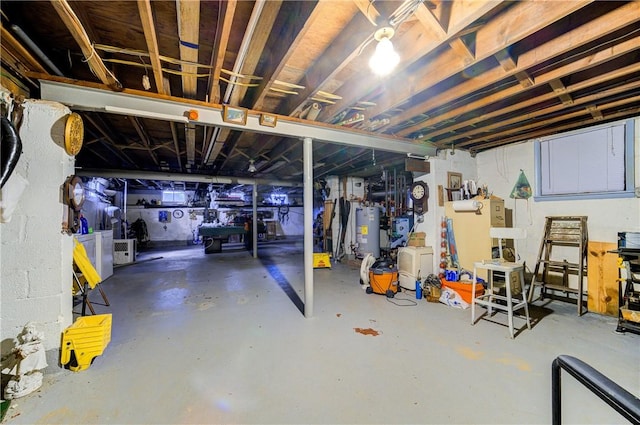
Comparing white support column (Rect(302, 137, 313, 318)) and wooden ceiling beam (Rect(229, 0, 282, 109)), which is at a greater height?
wooden ceiling beam (Rect(229, 0, 282, 109))

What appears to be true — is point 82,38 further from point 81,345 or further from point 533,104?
point 533,104

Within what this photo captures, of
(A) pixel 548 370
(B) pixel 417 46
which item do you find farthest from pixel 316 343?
(B) pixel 417 46

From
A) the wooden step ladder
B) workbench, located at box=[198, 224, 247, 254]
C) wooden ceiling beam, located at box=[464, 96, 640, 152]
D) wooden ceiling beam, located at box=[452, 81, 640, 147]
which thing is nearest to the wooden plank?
Result: the wooden step ladder

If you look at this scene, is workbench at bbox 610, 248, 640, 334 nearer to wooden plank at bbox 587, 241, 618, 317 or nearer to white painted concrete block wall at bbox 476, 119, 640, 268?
wooden plank at bbox 587, 241, 618, 317

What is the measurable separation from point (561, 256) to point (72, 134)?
20.0 ft

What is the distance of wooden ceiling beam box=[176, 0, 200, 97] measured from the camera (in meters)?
1.47

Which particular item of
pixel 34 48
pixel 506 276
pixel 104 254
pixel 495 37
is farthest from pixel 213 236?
pixel 495 37

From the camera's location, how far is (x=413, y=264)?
4.11 meters

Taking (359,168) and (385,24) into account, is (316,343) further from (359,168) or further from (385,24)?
(359,168)

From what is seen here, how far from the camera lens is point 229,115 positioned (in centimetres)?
266

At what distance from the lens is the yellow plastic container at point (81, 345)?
209cm

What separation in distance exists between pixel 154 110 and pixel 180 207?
10.6 meters

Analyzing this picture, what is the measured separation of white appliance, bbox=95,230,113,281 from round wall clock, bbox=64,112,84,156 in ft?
11.3

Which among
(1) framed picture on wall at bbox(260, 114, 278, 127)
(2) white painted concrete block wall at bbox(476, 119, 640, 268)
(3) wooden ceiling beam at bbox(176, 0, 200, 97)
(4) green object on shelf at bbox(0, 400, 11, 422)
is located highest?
(3) wooden ceiling beam at bbox(176, 0, 200, 97)
